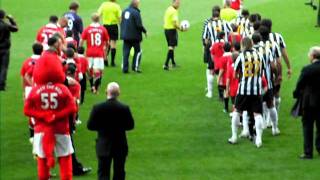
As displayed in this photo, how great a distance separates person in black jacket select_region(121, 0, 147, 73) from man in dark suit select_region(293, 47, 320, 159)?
9.51 meters

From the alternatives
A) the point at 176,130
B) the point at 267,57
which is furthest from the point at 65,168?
the point at 176,130

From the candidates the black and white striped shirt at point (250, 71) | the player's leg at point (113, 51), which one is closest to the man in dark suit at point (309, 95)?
the black and white striped shirt at point (250, 71)

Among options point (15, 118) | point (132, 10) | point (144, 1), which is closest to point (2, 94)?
point (15, 118)

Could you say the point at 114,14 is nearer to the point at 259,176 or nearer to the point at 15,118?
the point at 15,118

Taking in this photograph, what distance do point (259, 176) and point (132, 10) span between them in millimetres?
11021

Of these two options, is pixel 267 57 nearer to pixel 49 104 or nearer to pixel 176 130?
pixel 176 130

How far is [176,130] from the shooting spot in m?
17.7

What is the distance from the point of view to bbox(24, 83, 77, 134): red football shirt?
12.0 m

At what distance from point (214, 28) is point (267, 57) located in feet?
15.5

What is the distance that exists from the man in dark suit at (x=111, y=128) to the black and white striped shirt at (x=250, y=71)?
13.1 feet

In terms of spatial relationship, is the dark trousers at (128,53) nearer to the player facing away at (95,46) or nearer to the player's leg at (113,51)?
the player's leg at (113,51)

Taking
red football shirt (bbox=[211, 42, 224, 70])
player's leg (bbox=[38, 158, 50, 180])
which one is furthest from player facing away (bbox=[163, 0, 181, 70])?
player's leg (bbox=[38, 158, 50, 180])

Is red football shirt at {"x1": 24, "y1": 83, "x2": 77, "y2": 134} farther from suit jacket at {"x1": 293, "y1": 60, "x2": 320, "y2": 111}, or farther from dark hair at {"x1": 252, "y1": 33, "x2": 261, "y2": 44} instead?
dark hair at {"x1": 252, "y1": 33, "x2": 261, "y2": 44}

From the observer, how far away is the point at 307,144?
49.6 ft
